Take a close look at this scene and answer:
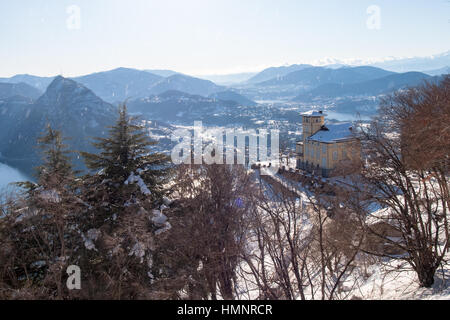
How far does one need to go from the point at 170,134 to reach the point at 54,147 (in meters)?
140

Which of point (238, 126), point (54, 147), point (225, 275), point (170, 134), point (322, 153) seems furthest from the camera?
point (238, 126)

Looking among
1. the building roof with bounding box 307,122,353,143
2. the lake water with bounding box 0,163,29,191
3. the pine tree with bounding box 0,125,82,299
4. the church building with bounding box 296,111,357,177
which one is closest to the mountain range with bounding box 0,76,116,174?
the lake water with bounding box 0,163,29,191

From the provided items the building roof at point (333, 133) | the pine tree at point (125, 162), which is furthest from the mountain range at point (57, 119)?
the pine tree at point (125, 162)

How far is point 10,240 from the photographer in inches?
374

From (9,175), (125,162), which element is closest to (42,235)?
(125,162)

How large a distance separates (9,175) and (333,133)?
104052mm

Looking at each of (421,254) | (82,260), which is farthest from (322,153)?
(82,260)

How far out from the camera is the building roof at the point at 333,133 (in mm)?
38625

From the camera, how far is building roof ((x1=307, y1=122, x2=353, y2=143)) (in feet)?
127

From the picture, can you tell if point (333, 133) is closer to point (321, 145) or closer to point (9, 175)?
point (321, 145)

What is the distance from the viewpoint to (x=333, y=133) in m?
39.9
